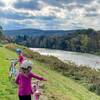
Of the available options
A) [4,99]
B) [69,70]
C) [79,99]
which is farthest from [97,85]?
[4,99]

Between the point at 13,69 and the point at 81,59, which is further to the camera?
the point at 81,59

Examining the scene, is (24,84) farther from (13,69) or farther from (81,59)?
(81,59)

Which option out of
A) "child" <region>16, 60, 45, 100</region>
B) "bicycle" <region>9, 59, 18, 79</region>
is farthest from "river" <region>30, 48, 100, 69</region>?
"child" <region>16, 60, 45, 100</region>

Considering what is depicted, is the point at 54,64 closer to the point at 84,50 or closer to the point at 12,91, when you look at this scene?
the point at 12,91

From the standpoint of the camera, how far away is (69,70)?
196 ft

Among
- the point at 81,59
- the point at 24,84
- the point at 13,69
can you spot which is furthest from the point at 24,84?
the point at 81,59

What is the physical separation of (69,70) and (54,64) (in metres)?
3.05

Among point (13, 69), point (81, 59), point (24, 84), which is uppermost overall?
point (24, 84)

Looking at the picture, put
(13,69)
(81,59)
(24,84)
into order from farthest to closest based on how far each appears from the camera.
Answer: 1. (81,59)
2. (13,69)
3. (24,84)

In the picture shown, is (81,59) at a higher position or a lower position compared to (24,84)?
lower

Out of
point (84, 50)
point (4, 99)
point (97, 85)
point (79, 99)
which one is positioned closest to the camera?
point (4, 99)

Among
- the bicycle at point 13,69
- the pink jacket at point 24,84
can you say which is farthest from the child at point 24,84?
the bicycle at point 13,69

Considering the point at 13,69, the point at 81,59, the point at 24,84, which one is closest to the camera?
the point at 24,84

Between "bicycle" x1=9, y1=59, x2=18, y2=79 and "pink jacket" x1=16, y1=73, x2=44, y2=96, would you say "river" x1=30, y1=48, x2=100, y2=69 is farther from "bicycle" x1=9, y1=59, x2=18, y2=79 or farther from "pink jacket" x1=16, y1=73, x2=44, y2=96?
"pink jacket" x1=16, y1=73, x2=44, y2=96
